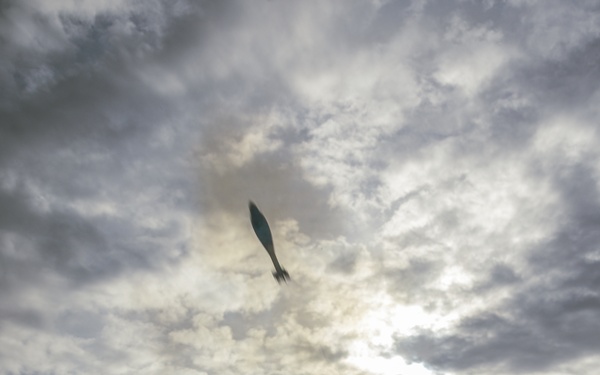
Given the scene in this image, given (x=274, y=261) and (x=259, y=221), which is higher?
(x=259, y=221)

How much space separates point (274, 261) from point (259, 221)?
502cm

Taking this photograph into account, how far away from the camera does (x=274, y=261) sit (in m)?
33.6

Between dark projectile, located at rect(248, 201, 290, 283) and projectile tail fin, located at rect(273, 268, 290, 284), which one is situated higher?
dark projectile, located at rect(248, 201, 290, 283)

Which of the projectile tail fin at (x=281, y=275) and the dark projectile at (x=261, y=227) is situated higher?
the dark projectile at (x=261, y=227)

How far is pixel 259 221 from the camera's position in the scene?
3434 centimetres
